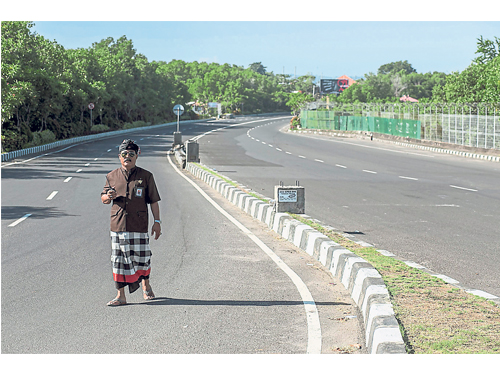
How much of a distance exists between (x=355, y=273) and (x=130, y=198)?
2773 millimetres

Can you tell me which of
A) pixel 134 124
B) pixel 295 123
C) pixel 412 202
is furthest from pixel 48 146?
pixel 295 123

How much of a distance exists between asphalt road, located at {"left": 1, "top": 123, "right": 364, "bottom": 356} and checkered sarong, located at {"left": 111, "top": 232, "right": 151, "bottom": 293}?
0.31 m

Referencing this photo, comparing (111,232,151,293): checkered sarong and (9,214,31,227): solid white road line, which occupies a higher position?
(111,232,151,293): checkered sarong

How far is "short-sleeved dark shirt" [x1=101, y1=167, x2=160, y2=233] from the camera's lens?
23.6 feet

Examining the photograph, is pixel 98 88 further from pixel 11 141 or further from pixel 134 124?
pixel 11 141

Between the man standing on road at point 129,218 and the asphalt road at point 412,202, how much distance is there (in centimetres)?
398

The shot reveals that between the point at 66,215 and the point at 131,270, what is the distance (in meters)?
8.21

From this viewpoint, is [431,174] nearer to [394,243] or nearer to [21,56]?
[394,243]

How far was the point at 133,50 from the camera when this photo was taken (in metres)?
96.8

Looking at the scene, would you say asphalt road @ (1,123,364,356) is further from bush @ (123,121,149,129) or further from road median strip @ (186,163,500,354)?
bush @ (123,121,149,129)

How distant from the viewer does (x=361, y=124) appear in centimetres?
6272

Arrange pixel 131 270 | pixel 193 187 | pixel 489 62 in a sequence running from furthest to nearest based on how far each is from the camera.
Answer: pixel 489 62 < pixel 193 187 < pixel 131 270

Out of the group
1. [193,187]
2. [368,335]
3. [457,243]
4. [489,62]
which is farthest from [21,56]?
[368,335]

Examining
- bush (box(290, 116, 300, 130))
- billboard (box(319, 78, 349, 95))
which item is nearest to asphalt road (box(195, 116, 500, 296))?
bush (box(290, 116, 300, 130))
